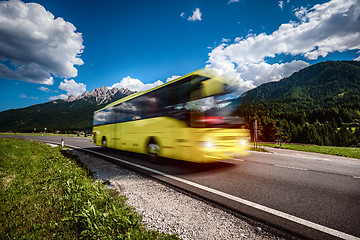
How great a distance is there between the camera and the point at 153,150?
6781 mm

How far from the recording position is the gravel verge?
221 centimetres

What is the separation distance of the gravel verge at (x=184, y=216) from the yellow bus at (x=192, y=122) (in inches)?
69.5

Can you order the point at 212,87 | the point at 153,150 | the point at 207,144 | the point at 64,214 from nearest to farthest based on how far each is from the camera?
1. the point at 64,214
2. the point at 207,144
3. the point at 212,87
4. the point at 153,150

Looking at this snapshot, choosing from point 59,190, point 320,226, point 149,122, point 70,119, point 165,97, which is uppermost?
point 70,119

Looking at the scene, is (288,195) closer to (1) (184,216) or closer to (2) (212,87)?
(1) (184,216)

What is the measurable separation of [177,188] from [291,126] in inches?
2998

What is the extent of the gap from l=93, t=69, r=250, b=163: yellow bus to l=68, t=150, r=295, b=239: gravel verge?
1765 mm

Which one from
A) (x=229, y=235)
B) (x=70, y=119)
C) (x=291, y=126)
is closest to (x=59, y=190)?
(x=229, y=235)

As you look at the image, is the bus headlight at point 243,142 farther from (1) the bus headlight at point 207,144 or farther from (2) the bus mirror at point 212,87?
(2) the bus mirror at point 212,87

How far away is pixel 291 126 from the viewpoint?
65.6 metres

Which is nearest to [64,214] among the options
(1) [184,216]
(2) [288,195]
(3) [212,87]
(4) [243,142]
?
(1) [184,216]

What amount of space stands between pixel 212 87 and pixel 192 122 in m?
1.53

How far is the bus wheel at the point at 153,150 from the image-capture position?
Result: 6.57 metres

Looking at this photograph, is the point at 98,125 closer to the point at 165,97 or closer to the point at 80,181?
the point at 165,97
